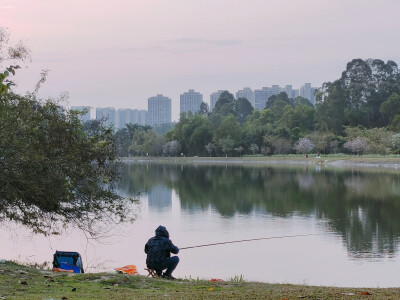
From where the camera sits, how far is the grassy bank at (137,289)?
7.61m

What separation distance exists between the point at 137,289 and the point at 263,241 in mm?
12285

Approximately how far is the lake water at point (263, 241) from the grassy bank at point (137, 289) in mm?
4543

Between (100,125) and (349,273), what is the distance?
7214 mm

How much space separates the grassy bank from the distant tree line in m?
81.1

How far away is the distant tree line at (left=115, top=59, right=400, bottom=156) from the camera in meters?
96.7

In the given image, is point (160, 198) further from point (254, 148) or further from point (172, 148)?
point (172, 148)

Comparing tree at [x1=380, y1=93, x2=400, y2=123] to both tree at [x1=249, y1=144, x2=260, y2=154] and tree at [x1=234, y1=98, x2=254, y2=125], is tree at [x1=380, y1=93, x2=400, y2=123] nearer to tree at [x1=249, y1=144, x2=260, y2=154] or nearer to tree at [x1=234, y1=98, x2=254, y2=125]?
tree at [x1=249, y1=144, x2=260, y2=154]

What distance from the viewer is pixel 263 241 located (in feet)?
67.4

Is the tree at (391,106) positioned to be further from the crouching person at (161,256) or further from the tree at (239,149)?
the crouching person at (161,256)

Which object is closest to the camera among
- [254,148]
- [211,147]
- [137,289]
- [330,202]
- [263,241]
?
[137,289]

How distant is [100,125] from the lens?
16.2 metres

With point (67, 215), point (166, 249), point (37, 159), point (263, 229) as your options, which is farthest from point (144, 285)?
point (263, 229)

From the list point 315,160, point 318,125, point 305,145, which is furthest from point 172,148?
point 315,160

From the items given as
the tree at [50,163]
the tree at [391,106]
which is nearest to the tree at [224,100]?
the tree at [391,106]
